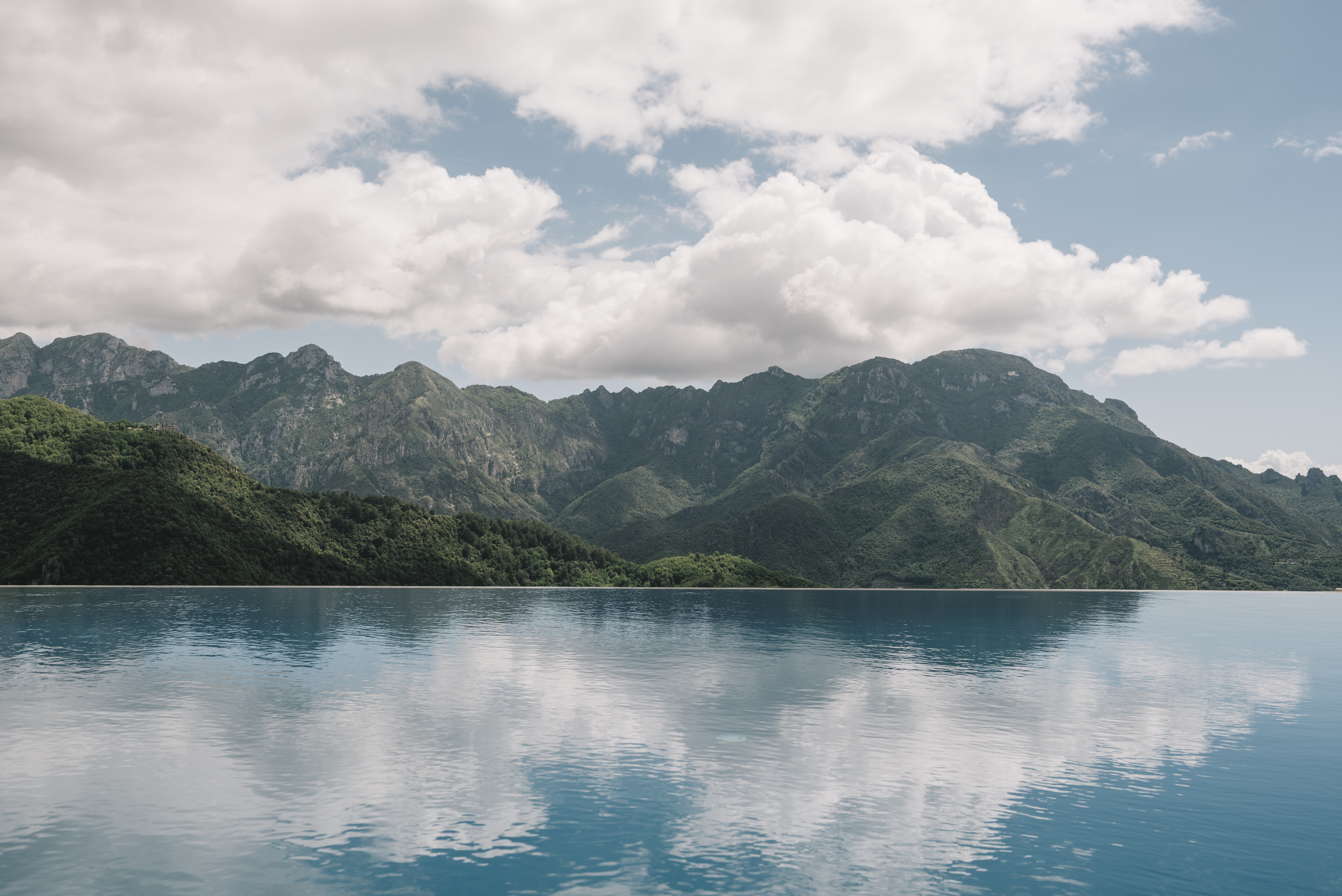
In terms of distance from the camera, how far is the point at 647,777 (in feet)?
179

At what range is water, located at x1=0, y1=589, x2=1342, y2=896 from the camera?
38750 millimetres

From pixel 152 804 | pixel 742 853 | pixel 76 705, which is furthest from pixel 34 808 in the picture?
pixel 742 853

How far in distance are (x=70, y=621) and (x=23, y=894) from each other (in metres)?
137

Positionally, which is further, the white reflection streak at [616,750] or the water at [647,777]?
the white reflection streak at [616,750]

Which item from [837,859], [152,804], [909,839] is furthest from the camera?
[152,804]

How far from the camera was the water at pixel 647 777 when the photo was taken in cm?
3875

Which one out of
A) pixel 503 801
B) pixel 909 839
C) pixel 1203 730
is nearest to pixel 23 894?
pixel 503 801

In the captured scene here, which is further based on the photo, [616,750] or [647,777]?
[616,750]

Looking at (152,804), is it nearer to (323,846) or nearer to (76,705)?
(323,846)

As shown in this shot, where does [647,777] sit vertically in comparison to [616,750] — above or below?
above

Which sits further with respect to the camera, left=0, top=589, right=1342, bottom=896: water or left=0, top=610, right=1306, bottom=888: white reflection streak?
left=0, top=610, right=1306, bottom=888: white reflection streak

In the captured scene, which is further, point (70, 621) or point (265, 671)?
point (70, 621)

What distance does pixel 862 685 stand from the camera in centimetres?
9431

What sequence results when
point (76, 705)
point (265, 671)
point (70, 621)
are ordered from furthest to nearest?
1. point (70, 621)
2. point (265, 671)
3. point (76, 705)
